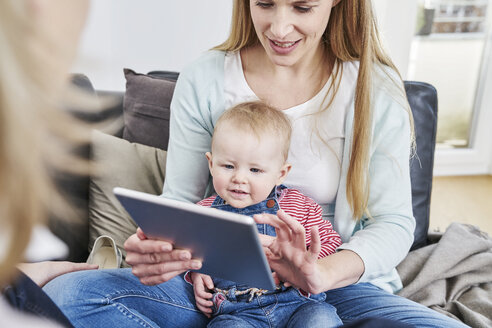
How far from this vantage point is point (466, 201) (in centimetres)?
326

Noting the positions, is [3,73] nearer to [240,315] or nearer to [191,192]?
[240,315]

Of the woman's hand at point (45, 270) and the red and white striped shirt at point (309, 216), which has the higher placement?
the red and white striped shirt at point (309, 216)

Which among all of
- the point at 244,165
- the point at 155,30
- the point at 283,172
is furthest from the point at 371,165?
the point at 155,30

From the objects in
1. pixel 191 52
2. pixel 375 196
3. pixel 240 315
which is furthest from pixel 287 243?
pixel 191 52

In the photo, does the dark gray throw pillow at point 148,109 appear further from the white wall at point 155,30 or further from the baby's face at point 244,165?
the white wall at point 155,30

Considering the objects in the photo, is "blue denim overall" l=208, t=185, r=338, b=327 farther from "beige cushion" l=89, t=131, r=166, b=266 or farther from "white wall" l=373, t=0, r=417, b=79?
"white wall" l=373, t=0, r=417, b=79

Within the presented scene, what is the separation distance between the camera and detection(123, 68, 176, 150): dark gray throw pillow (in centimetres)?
182

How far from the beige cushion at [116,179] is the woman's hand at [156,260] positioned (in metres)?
0.53

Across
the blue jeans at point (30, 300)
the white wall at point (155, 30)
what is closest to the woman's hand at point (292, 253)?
the blue jeans at point (30, 300)

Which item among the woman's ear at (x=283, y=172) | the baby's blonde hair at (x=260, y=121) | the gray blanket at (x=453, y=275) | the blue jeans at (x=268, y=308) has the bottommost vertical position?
the gray blanket at (x=453, y=275)

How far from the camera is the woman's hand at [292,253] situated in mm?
1041

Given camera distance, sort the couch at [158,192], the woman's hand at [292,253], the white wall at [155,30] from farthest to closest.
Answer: the white wall at [155,30] < the couch at [158,192] < the woman's hand at [292,253]

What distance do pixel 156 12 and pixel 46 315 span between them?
2369mm

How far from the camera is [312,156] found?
1.42m
